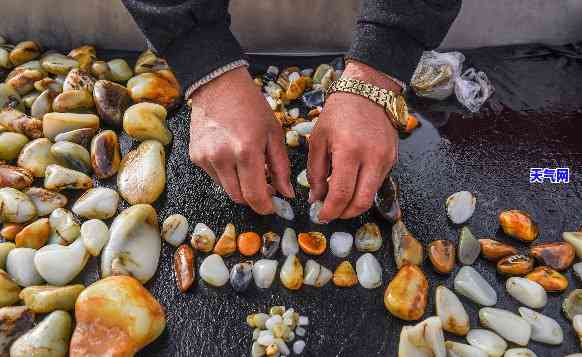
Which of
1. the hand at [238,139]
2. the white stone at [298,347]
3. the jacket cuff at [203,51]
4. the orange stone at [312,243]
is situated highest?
the jacket cuff at [203,51]

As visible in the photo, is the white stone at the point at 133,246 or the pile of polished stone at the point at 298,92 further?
the pile of polished stone at the point at 298,92

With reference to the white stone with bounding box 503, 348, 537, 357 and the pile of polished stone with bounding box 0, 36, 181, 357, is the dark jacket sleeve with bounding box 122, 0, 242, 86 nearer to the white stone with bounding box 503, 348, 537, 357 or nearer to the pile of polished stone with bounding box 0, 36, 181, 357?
the pile of polished stone with bounding box 0, 36, 181, 357

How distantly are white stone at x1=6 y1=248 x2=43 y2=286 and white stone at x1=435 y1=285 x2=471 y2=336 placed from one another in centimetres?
49

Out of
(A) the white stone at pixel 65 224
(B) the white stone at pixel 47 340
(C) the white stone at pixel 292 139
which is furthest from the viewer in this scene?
(C) the white stone at pixel 292 139

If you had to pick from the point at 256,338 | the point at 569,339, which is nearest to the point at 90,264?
the point at 256,338

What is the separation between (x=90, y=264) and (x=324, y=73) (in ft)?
1.63

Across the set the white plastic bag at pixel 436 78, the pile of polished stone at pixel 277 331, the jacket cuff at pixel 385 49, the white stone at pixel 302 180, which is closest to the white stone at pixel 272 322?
the pile of polished stone at pixel 277 331

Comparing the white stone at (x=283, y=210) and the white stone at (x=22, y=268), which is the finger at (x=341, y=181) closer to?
the white stone at (x=283, y=210)

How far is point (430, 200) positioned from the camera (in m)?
0.72

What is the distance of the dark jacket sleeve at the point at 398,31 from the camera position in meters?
0.58

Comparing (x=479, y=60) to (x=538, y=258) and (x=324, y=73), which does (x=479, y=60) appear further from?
(x=538, y=258)

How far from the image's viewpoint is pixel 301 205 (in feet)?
2.34

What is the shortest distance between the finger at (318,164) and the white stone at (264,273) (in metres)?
0.11

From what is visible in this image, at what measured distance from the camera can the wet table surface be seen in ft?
Result: 1.94
